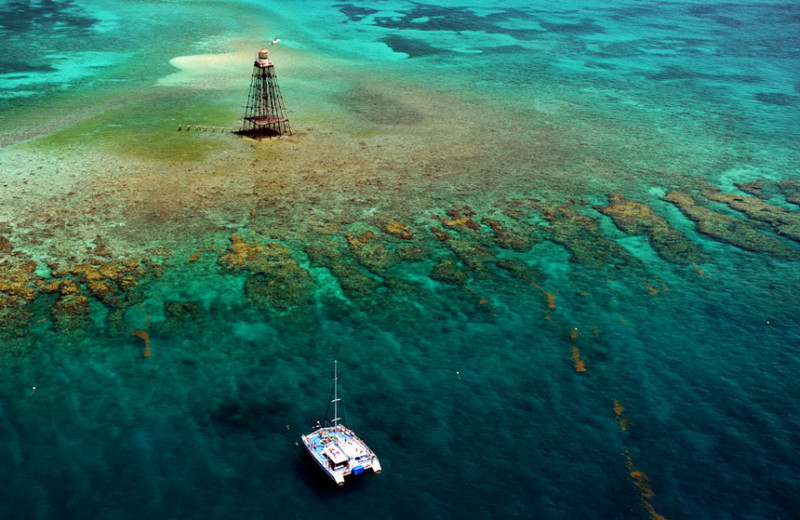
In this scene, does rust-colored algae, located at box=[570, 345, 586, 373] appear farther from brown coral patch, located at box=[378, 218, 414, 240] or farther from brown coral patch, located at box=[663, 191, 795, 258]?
brown coral patch, located at box=[663, 191, 795, 258]

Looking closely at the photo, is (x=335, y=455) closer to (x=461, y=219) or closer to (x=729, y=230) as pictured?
(x=461, y=219)

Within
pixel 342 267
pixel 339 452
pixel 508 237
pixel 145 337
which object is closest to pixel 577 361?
pixel 508 237

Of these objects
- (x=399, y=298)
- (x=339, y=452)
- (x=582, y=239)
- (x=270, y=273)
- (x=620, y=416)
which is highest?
(x=582, y=239)

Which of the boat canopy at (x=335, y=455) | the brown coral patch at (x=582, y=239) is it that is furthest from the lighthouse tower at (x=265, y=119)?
the boat canopy at (x=335, y=455)

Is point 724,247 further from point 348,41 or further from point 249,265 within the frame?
point 348,41

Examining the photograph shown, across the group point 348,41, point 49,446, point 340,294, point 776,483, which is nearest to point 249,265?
point 340,294

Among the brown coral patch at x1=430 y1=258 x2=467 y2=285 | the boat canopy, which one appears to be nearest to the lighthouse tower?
the brown coral patch at x1=430 y1=258 x2=467 y2=285
